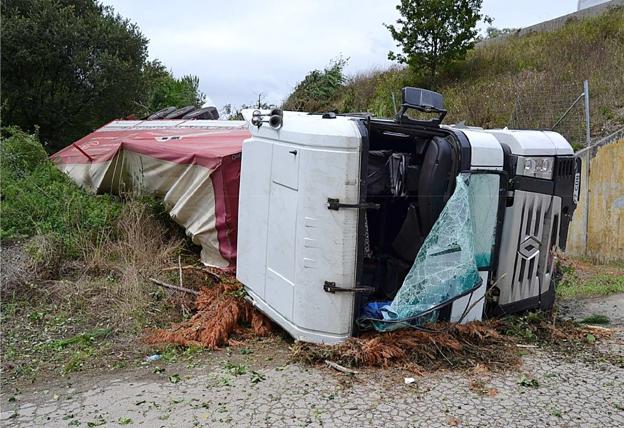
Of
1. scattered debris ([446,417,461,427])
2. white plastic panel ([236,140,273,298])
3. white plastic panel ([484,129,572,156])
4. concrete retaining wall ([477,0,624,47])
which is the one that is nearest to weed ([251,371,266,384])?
white plastic panel ([236,140,273,298])

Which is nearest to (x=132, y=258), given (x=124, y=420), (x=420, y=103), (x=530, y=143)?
(x=124, y=420)

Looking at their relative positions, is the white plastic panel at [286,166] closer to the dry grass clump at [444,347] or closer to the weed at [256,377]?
the dry grass clump at [444,347]

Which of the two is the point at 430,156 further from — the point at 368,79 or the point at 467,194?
the point at 368,79

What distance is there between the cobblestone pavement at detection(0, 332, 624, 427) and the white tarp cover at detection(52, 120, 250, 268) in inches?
87.0

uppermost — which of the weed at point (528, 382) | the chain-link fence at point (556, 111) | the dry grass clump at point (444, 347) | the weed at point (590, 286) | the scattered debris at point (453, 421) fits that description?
the chain-link fence at point (556, 111)

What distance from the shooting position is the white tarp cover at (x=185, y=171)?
5.72m

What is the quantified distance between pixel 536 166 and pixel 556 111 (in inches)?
335

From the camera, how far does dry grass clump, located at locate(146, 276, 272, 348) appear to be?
414 cm

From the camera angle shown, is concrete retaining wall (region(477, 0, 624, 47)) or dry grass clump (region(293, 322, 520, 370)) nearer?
dry grass clump (region(293, 322, 520, 370))

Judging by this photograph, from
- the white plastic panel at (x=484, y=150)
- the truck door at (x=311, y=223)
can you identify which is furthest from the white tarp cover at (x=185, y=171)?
the white plastic panel at (x=484, y=150)

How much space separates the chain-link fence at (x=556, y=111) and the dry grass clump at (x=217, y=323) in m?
7.85

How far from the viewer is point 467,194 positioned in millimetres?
3668

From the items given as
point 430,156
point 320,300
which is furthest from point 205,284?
point 430,156

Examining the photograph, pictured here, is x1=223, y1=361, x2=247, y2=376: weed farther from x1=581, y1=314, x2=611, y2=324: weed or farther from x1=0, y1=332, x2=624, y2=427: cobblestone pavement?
x1=581, y1=314, x2=611, y2=324: weed
